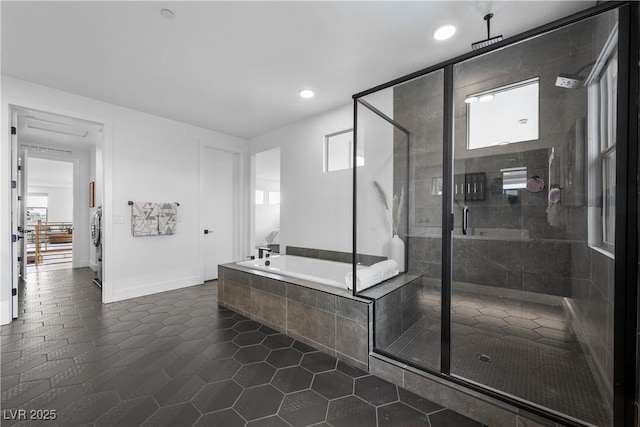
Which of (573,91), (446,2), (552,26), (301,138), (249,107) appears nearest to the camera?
(552,26)

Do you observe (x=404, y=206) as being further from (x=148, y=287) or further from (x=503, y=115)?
(x=148, y=287)

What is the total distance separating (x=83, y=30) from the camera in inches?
83.9

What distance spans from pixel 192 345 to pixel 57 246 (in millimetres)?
10022

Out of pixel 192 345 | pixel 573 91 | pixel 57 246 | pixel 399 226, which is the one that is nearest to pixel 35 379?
pixel 192 345

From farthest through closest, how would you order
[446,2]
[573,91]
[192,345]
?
[192,345] < [573,91] < [446,2]

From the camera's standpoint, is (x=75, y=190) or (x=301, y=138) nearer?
(x=301, y=138)

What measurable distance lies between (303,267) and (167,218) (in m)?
2.36

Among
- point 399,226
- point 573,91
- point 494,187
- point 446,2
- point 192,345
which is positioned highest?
point 446,2

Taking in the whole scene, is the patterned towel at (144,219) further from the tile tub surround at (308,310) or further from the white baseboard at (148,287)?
the tile tub surround at (308,310)

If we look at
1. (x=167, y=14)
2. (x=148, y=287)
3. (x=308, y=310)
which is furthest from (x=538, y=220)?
(x=148, y=287)

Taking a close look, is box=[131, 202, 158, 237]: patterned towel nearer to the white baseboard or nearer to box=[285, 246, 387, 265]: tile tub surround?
the white baseboard

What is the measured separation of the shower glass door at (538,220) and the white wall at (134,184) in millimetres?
4016

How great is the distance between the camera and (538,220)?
7.36 feet

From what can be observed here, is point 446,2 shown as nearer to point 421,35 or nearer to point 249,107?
point 421,35
